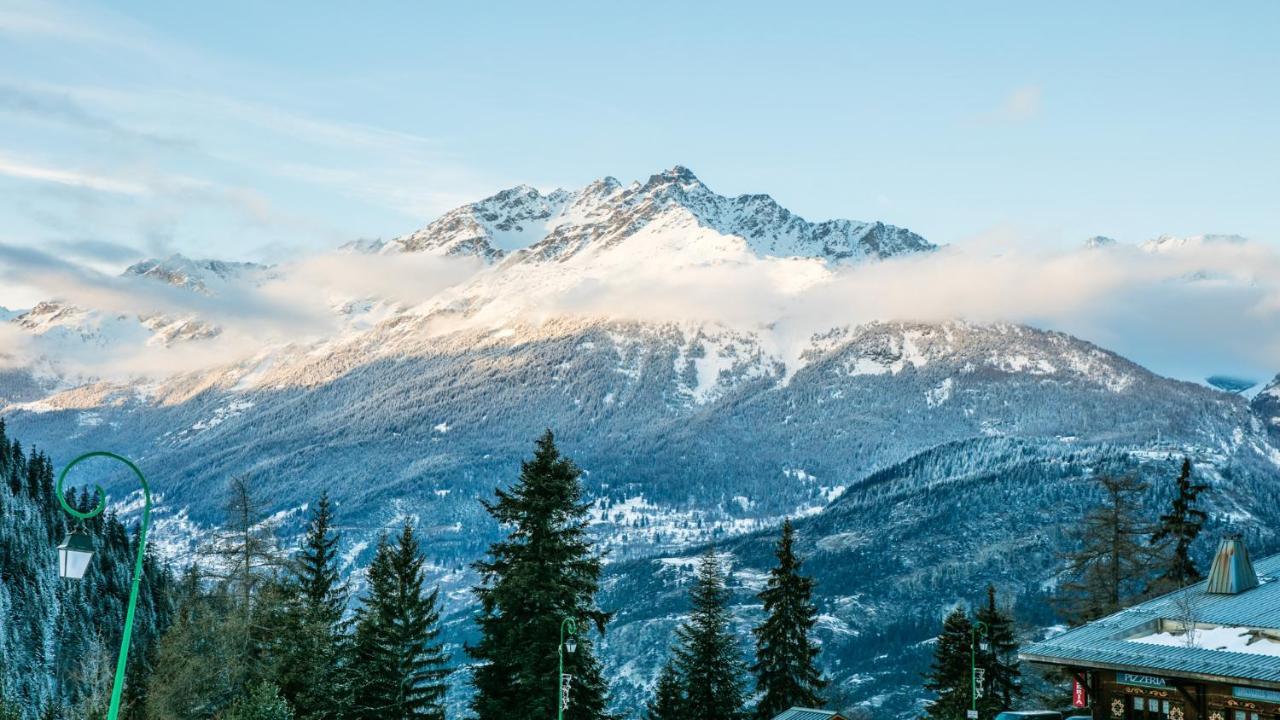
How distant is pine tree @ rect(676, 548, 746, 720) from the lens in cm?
6931

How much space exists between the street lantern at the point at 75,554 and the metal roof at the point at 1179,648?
2755cm

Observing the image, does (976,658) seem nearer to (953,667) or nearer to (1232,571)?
(953,667)

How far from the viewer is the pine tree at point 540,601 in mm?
50750

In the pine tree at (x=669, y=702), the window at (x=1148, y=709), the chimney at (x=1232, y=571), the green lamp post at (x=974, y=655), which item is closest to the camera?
the window at (x=1148, y=709)

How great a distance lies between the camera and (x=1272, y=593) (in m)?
40.8

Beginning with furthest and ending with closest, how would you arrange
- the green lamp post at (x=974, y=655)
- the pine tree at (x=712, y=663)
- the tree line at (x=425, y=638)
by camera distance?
1. the pine tree at (x=712, y=663)
2. the green lamp post at (x=974, y=655)
3. the tree line at (x=425, y=638)

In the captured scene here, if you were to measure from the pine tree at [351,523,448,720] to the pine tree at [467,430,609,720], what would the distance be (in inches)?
223

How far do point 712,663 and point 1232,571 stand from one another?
33.9 meters

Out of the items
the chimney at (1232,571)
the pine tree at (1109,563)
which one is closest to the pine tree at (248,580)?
the pine tree at (1109,563)

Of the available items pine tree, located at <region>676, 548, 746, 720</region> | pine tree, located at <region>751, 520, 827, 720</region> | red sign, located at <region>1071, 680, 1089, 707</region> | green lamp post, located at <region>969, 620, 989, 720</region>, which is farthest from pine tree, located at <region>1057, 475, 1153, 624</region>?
pine tree, located at <region>676, 548, 746, 720</region>

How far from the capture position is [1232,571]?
4219cm

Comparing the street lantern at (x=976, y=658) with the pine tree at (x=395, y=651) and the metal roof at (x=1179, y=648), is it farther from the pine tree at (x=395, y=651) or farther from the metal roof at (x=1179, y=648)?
the pine tree at (x=395, y=651)

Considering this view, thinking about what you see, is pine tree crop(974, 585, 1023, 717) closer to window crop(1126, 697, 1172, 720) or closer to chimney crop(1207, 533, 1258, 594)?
chimney crop(1207, 533, 1258, 594)

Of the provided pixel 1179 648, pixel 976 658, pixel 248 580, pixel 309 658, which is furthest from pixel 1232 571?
pixel 248 580
